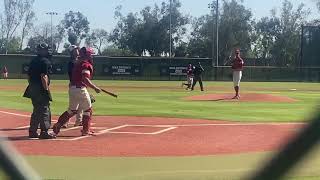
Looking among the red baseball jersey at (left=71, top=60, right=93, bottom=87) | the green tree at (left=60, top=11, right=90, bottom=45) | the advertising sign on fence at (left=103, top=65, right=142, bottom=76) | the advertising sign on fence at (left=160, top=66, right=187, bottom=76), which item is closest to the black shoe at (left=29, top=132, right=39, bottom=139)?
the red baseball jersey at (left=71, top=60, right=93, bottom=87)

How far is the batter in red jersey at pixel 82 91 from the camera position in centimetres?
1049

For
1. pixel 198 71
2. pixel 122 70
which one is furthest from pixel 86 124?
pixel 122 70

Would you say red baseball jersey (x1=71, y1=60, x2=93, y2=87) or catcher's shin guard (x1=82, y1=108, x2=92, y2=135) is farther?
red baseball jersey (x1=71, y1=60, x2=93, y2=87)

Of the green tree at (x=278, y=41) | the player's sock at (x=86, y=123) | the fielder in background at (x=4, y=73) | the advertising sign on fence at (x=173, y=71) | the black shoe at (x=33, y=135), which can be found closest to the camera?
the black shoe at (x=33, y=135)

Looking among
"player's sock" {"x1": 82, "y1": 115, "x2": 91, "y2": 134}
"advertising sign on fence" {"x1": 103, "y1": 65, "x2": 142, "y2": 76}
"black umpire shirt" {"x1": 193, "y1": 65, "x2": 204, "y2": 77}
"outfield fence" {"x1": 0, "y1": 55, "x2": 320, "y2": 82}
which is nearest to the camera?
"player's sock" {"x1": 82, "y1": 115, "x2": 91, "y2": 134}

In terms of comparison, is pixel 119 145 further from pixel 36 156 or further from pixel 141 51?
pixel 141 51

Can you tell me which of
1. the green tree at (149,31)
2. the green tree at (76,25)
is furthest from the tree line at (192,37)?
the green tree at (76,25)

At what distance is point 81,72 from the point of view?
34.7 ft

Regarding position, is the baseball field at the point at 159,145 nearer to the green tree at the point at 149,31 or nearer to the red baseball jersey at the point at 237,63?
the red baseball jersey at the point at 237,63

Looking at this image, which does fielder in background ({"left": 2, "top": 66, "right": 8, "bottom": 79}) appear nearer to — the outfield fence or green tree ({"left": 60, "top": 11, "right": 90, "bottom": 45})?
the outfield fence

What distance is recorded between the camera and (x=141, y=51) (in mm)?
99188

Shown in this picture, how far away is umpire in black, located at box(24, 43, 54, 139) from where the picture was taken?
10180 millimetres

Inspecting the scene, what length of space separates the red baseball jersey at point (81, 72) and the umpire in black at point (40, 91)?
53cm

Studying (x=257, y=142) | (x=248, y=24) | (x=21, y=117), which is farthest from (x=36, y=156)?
(x=248, y=24)
